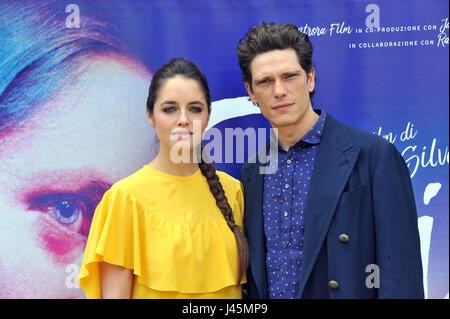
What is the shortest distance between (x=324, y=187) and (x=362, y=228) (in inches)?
9.8

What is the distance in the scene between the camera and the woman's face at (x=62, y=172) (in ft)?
8.71

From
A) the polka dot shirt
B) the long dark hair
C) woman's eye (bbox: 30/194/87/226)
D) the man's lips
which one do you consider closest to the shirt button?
the polka dot shirt

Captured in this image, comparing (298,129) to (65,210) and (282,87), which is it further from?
(65,210)

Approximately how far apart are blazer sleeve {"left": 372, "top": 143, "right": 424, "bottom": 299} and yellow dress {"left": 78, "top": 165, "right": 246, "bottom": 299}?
0.69m

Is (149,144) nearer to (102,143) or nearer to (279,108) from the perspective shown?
(102,143)

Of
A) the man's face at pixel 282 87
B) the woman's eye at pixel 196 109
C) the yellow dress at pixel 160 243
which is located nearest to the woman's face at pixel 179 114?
the woman's eye at pixel 196 109

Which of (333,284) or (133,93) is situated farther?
(133,93)

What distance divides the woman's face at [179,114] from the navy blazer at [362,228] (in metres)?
0.62

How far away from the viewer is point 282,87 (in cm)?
214

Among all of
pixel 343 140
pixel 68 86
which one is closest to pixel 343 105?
pixel 343 140

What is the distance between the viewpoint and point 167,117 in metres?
2.09

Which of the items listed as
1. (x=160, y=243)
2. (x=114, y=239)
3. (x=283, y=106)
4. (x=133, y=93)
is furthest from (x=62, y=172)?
(x=283, y=106)

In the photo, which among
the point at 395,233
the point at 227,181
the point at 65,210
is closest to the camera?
the point at 395,233

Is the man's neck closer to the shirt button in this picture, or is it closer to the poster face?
the poster face
